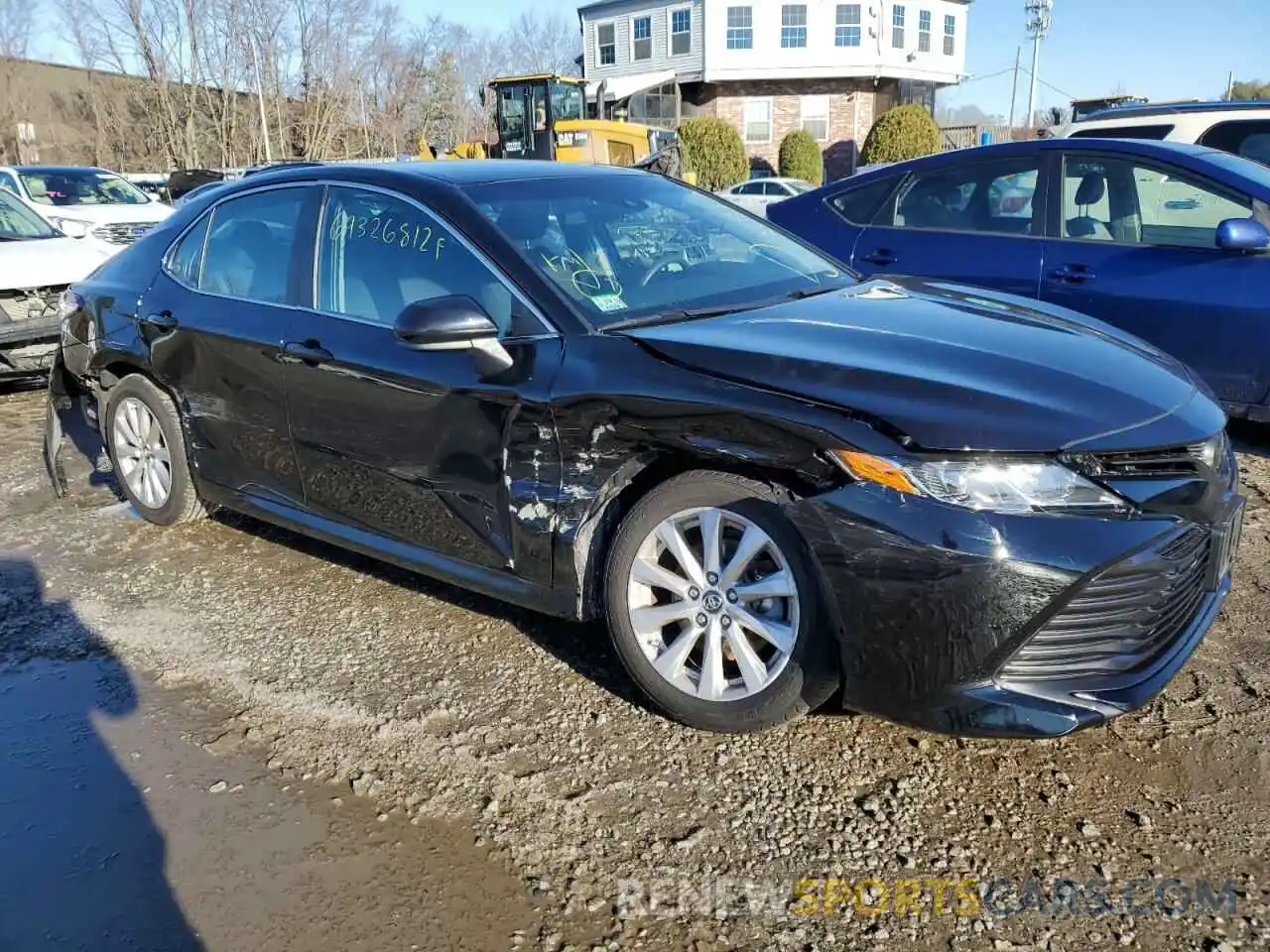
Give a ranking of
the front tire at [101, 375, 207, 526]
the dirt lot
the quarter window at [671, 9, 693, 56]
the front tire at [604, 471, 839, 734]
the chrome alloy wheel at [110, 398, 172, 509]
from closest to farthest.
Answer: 1. the dirt lot
2. the front tire at [604, 471, 839, 734]
3. the front tire at [101, 375, 207, 526]
4. the chrome alloy wheel at [110, 398, 172, 509]
5. the quarter window at [671, 9, 693, 56]

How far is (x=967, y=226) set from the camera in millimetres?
5574

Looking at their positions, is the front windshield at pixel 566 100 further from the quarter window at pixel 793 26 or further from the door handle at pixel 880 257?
the door handle at pixel 880 257

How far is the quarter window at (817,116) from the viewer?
38.6 metres

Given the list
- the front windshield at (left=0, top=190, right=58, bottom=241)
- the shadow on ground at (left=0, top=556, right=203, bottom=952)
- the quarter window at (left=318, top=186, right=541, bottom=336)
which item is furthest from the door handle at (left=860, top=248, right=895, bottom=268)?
the front windshield at (left=0, top=190, right=58, bottom=241)

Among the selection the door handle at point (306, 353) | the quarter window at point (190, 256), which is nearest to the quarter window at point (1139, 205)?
the door handle at point (306, 353)

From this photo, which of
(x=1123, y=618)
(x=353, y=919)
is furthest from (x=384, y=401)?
(x=1123, y=618)

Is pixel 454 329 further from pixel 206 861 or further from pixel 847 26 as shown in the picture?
pixel 847 26

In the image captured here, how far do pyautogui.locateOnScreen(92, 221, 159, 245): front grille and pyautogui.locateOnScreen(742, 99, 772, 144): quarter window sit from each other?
29.8 m

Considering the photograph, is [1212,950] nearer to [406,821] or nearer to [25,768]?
[406,821]

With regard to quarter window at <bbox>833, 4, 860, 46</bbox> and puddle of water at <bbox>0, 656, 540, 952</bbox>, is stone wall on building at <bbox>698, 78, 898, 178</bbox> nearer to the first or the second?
quarter window at <bbox>833, 4, 860, 46</bbox>

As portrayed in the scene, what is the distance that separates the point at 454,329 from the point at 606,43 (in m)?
41.5

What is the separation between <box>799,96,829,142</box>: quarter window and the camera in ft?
127

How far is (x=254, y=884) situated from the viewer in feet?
7.88

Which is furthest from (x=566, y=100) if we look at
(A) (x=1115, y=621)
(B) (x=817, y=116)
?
(A) (x=1115, y=621)
